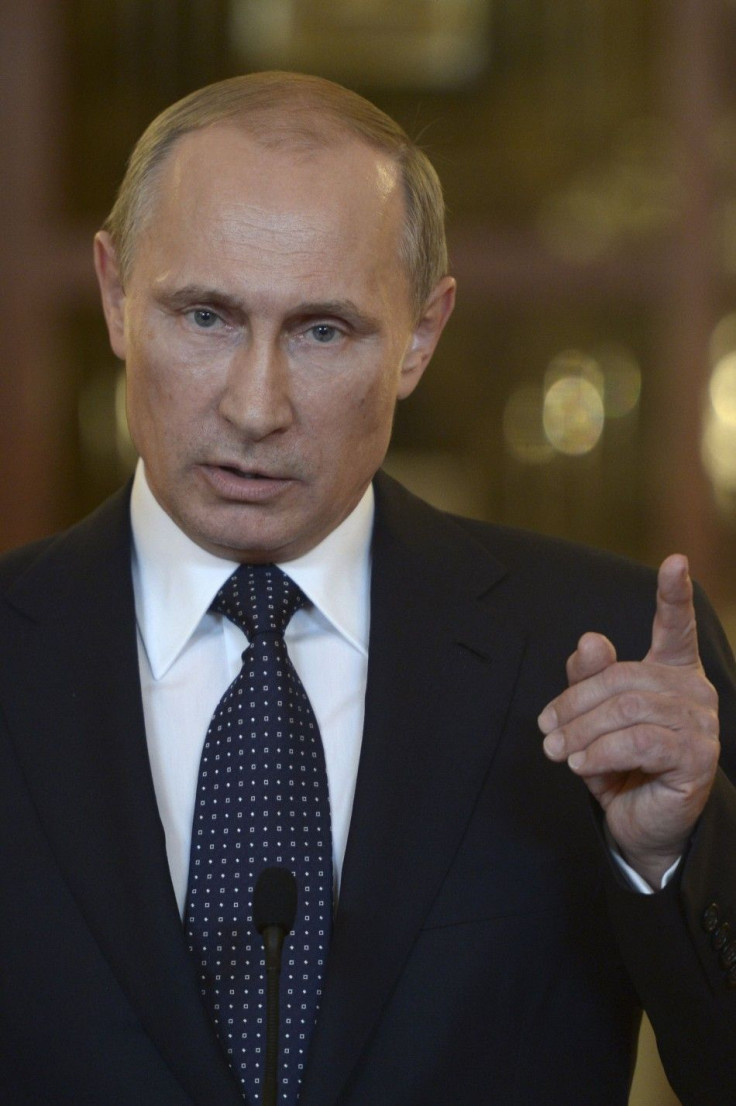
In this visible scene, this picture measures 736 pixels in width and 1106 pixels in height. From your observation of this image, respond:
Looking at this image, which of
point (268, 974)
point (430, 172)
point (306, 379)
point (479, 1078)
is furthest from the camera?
point (430, 172)

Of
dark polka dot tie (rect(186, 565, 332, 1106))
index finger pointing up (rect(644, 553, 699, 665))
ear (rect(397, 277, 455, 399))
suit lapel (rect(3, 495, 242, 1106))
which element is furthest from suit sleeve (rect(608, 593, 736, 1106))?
ear (rect(397, 277, 455, 399))

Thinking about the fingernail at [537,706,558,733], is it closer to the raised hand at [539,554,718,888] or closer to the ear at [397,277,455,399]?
the raised hand at [539,554,718,888]

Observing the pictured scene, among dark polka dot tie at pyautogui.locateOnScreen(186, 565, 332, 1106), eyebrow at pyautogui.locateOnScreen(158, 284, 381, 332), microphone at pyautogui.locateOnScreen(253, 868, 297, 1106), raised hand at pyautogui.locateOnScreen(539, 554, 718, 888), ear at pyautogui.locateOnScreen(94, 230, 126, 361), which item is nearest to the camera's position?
microphone at pyautogui.locateOnScreen(253, 868, 297, 1106)

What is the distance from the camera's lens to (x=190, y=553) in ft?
5.29

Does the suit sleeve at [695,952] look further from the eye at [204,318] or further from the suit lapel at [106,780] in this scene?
the eye at [204,318]

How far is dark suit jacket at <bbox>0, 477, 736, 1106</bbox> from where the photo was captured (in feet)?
4.50

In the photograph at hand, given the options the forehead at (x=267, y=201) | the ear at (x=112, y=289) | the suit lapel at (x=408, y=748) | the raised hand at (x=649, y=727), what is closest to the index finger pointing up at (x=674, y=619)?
the raised hand at (x=649, y=727)

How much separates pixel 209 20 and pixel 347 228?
249 centimetres

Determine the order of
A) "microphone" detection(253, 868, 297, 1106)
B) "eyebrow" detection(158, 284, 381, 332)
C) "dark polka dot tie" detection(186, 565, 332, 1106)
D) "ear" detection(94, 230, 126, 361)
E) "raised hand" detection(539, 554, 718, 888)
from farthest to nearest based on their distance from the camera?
"ear" detection(94, 230, 126, 361) < "eyebrow" detection(158, 284, 381, 332) < "dark polka dot tie" detection(186, 565, 332, 1106) < "raised hand" detection(539, 554, 718, 888) < "microphone" detection(253, 868, 297, 1106)

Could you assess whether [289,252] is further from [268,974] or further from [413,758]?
[268,974]

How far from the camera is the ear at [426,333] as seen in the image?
177 cm

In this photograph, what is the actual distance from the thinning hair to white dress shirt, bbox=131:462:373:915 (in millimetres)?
313

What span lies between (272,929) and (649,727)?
0.37 meters

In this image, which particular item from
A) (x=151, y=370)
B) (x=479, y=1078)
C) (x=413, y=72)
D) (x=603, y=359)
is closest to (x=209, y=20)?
(x=413, y=72)
